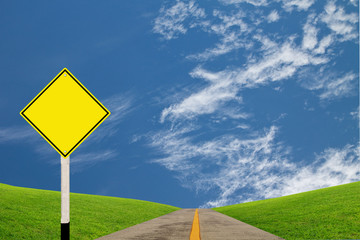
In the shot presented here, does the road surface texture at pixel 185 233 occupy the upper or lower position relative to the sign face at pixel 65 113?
lower

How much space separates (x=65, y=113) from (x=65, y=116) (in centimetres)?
4

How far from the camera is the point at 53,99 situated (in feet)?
13.2

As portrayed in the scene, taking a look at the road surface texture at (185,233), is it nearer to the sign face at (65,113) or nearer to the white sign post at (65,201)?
the white sign post at (65,201)

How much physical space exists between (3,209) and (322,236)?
52.6ft

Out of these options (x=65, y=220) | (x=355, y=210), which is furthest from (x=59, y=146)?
(x=355, y=210)

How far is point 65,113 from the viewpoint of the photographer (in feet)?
13.1

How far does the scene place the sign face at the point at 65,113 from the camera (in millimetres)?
3979

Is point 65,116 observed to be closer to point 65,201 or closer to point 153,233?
point 65,201

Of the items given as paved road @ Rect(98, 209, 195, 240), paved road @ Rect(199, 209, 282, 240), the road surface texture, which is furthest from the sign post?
paved road @ Rect(199, 209, 282, 240)

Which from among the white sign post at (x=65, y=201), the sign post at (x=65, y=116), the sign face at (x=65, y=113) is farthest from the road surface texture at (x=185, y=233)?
the sign face at (x=65, y=113)

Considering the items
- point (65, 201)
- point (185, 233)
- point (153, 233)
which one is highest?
point (65, 201)

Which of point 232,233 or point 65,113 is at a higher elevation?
point 65,113

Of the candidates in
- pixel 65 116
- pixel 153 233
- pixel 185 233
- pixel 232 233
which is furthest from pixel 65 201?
pixel 232 233

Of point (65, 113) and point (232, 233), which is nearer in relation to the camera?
point (65, 113)
